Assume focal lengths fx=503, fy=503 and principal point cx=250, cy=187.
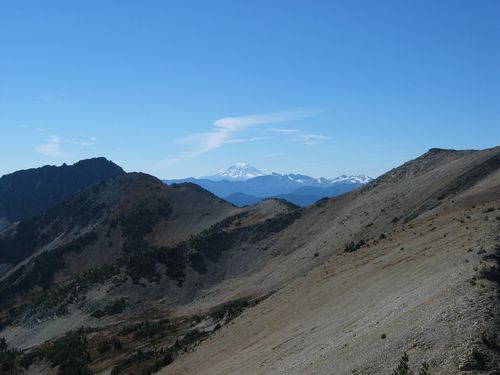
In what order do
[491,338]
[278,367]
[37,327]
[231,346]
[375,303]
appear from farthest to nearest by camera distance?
[37,327] < [231,346] < [375,303] < [278,367] < [491,338]

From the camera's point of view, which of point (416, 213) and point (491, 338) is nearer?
point (491, 338)

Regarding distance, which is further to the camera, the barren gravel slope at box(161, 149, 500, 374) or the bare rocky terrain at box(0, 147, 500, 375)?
the bare rocky terrain at box(0, 147, 500, 375)

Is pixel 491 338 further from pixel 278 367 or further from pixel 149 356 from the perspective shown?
pixel 149 356

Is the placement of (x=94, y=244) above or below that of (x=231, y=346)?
above

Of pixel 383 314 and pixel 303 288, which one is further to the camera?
pixel 303 288

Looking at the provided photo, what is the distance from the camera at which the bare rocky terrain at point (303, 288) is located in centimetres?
2089

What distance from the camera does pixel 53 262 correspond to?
407ft

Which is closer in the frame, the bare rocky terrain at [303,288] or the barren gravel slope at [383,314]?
the barren gravel slope at [383,314]

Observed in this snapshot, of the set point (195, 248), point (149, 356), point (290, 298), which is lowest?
point (149, 356)

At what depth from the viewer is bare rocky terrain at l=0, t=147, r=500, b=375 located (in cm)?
2089

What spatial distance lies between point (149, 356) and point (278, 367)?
2517 cm

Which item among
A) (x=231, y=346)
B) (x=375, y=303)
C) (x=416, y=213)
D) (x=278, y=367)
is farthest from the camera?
(x=416, y=213)

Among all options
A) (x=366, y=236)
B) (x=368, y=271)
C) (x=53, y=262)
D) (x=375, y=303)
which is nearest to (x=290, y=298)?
(x=368, y=271)

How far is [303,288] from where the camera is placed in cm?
4281
